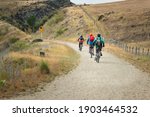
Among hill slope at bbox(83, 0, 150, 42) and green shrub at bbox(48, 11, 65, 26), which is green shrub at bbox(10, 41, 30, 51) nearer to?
hill slope at bbox(83, 0, 150, 42)

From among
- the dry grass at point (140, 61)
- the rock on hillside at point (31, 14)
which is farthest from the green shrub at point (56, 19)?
the dry grass at point (140, 61)

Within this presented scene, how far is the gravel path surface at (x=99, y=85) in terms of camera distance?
16002mm

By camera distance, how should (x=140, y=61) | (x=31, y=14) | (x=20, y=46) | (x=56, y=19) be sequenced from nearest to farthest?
(x=140, y=61), (x=20, y=46), (x=56, y=19), (x=31, y=14)

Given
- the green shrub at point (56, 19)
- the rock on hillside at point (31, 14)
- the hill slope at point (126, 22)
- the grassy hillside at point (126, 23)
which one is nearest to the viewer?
the grassy hillside at point (126, 23)

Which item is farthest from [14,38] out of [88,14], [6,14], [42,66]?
[42,66]

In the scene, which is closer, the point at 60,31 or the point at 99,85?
the point at 99,85

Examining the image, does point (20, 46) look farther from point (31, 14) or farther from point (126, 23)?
point (31, 14)

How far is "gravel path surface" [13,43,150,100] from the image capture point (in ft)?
52.5

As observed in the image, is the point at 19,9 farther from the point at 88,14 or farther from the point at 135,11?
the point at 135,11

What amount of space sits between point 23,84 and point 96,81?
12.1 feet

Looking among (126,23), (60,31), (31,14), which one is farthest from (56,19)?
(126,23)

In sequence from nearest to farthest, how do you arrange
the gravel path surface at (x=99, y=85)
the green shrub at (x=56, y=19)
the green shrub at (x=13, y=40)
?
the gravel path surface at (x=99, y=85)
the green shrub at (x=13, y=40)
the green shrub at (x=56, y=19)

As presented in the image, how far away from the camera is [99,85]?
1852 centimetres

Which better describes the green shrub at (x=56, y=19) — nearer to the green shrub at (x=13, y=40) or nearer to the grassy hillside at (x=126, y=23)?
the grassy hillside at (x=126, y=23)
